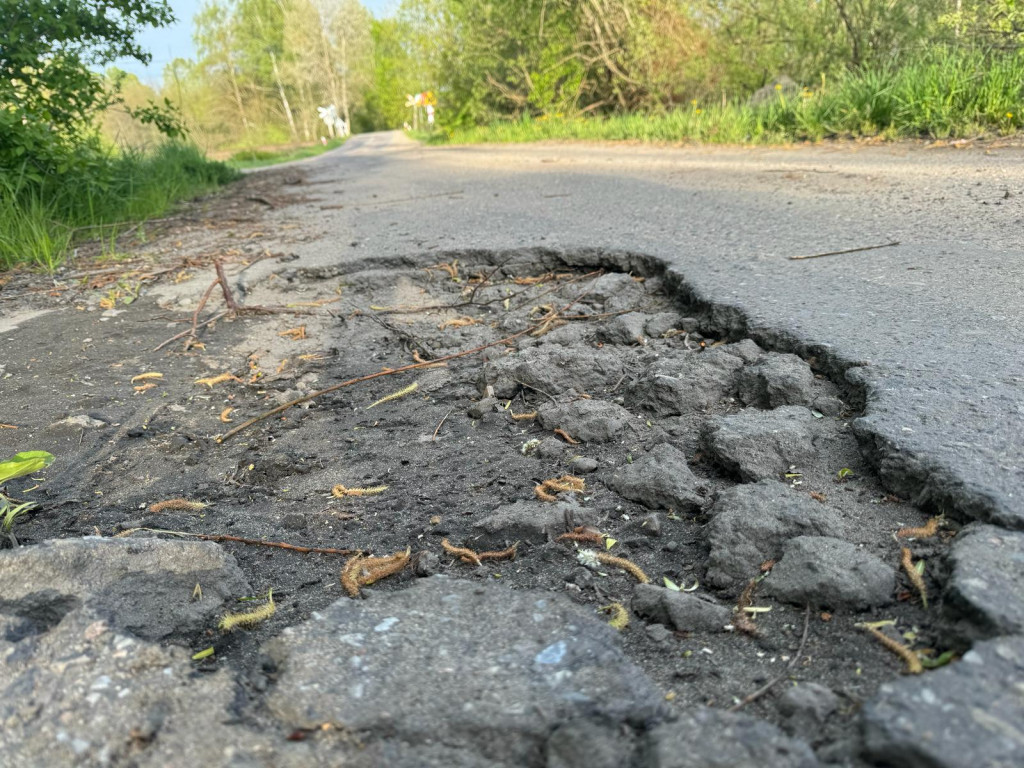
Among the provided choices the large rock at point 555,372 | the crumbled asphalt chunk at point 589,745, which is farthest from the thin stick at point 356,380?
the crumbled asphalt chunk at point 589,745

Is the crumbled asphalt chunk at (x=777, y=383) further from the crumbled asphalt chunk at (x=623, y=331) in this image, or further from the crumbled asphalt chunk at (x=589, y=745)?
the crumbled asphalt chunk at (x=589, y=745)

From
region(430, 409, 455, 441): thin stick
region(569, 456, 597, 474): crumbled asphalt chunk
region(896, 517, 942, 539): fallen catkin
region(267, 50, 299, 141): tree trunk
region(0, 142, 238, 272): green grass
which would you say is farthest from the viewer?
region(267, 50, 299, 141): tree trunk

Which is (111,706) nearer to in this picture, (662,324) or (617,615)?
(617,615)

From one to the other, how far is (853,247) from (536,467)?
192 cm

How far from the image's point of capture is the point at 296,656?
1048 millimetres

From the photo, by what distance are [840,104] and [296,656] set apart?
7.06 m

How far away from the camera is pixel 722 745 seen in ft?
2.77

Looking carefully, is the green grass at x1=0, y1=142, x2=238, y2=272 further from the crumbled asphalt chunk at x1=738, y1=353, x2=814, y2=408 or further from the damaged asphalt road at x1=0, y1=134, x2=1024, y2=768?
the crumbled asphalt chunk at x1=738, y1=353, x2=814, y2=408

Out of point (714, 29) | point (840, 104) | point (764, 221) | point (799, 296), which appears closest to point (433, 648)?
point (799, 296)

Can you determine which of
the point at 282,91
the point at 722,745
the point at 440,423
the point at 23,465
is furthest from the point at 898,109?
the point at 282,91

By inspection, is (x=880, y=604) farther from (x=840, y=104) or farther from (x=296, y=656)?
(x=840, y=104)

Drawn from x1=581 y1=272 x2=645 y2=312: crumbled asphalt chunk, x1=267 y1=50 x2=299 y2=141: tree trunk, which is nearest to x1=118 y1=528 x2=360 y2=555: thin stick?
x1=581 y1=272 x2=645 y2=312: crumbled asphalt chunk

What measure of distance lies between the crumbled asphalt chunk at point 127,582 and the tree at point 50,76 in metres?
4.30

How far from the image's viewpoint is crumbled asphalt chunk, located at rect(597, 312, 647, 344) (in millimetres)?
2338
